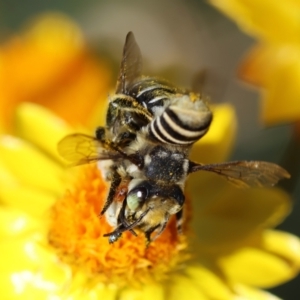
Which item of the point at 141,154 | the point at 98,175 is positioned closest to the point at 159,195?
the point at 141,154

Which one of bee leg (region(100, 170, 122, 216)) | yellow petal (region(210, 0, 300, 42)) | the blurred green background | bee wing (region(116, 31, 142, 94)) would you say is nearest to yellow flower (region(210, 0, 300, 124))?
yellow petal (region(210, 0, 300, 42))

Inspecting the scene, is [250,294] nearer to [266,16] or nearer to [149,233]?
[149,233]

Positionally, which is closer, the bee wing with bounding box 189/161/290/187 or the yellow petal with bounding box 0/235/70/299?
→ the bee wing with bounding box 189/161/290/187

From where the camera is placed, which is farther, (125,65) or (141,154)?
(125,65)

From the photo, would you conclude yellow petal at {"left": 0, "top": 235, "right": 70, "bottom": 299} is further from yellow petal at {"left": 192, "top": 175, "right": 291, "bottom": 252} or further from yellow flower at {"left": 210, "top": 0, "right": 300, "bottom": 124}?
yellow flower at {"left": 210, "top": 0, "right": 300, "bottom": 124}

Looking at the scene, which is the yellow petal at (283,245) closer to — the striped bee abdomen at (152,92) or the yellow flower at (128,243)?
the yellow flower at (128,243)

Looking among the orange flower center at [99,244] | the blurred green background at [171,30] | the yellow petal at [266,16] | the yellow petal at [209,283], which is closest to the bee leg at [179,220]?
the orange flower center at [99,244]

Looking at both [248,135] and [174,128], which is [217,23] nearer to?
[248,135]
